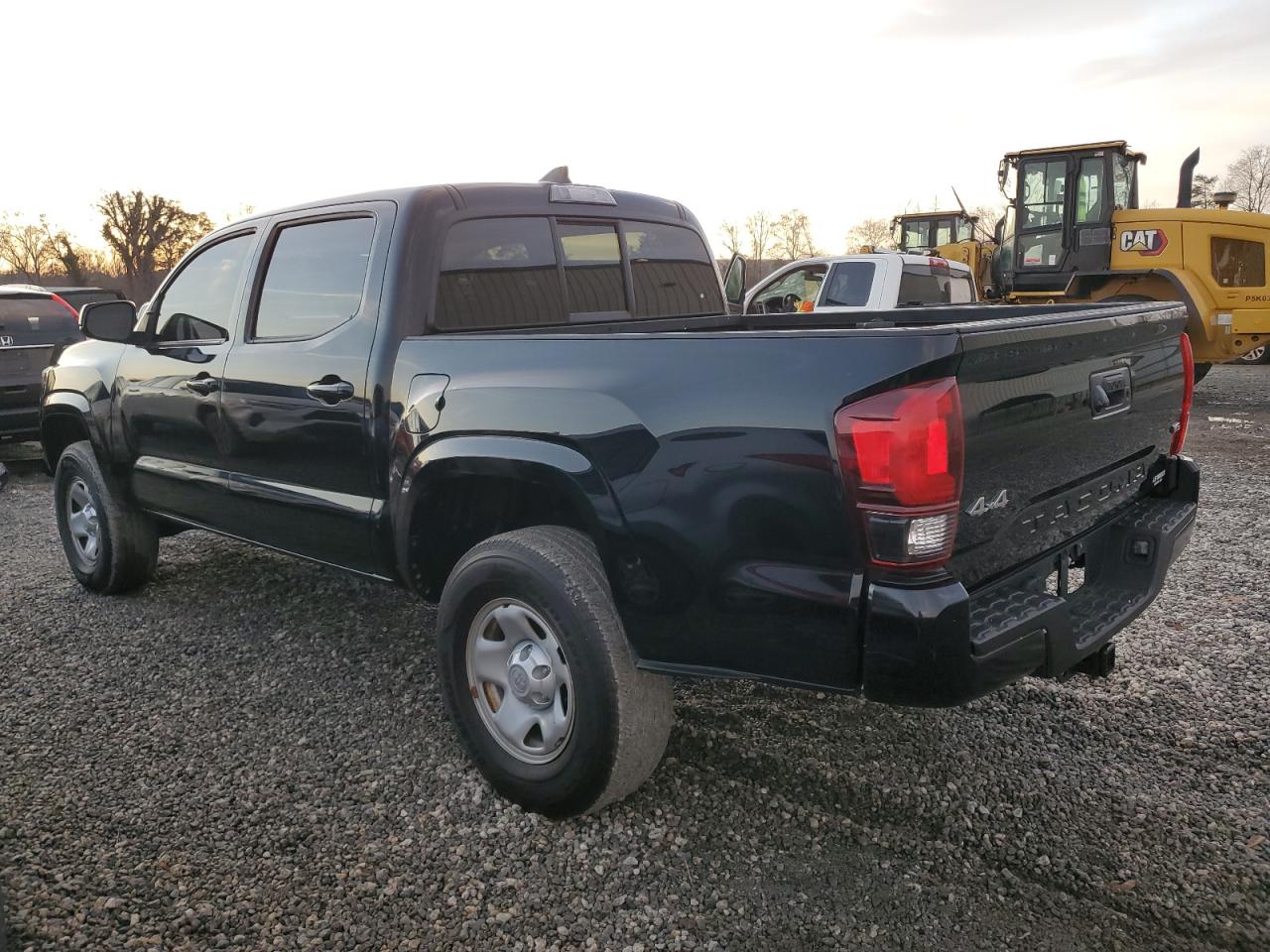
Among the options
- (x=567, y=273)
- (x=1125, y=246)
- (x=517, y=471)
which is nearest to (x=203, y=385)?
(x=567, y=273)

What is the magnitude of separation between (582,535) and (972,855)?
56.7 inches

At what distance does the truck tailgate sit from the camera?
7.52 feet

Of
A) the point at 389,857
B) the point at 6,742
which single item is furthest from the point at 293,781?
the point at 6,742

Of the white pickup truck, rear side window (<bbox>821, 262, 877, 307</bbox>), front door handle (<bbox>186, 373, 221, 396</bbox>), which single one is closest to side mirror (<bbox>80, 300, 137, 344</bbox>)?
front door handle (<bbox>186, 373, 221, 396</bbox>)

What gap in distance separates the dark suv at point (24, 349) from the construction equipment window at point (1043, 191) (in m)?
12.1

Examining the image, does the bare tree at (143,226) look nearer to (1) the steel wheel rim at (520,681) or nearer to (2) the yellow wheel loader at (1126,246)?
(2) the yellow wheel loader at (1126,246)

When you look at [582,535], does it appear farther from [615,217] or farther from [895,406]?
[615,217]

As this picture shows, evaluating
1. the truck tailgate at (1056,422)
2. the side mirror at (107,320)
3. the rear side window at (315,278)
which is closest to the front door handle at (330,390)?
the rear side window at (315,278)

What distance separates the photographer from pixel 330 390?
3408 mm

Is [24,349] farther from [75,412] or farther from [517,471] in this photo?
[517,471]

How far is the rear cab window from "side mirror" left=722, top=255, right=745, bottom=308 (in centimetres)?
113

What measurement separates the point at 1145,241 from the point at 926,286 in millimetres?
5241

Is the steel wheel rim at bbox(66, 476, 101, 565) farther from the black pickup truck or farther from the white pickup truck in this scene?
the white pickup truck

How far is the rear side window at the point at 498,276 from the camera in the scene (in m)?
3.40
